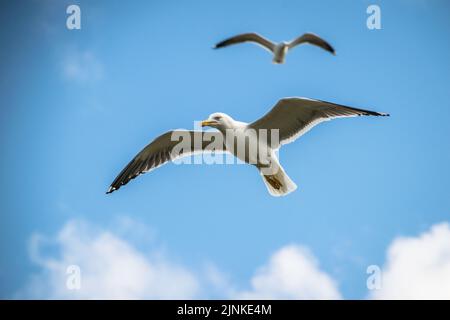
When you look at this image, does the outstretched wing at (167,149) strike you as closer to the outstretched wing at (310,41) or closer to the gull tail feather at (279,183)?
the gull tail feather at (279,183)

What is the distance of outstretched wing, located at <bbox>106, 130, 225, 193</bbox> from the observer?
6.45m

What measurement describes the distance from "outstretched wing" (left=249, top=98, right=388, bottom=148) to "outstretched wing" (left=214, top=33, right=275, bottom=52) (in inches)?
19.7

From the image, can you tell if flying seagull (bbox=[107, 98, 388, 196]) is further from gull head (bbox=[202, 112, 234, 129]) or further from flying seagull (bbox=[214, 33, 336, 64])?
flying seagull (bbox=[214, 33, 336, 64])

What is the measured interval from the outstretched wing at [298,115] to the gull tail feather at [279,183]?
0.28 metres

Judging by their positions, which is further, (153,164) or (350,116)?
(153,164)

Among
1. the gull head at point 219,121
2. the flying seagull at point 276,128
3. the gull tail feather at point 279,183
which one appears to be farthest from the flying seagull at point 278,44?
the gull tail feather at point 279,183

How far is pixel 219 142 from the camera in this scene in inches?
256

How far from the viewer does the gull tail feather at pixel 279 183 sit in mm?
6203

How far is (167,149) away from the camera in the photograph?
6676mm
